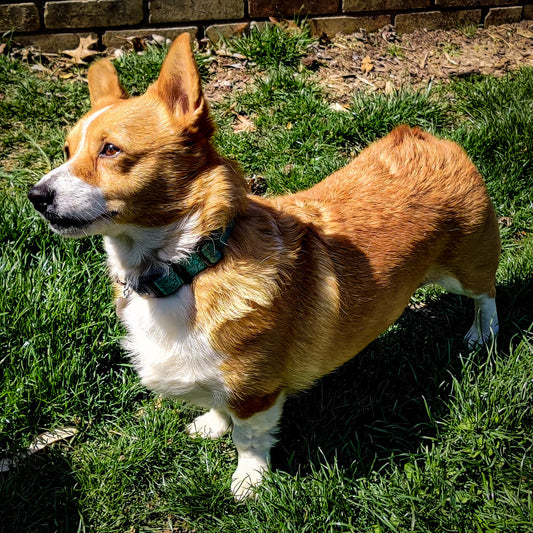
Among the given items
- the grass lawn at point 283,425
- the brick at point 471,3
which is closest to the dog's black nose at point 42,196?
the grass lawn at point 283,425

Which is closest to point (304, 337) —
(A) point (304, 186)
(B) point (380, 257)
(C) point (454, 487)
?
(B) point (380, 257)

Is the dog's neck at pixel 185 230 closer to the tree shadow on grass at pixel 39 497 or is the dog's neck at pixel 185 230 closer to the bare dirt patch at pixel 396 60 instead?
the tree shadow on grass at pixel 39 497

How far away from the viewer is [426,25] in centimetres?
532

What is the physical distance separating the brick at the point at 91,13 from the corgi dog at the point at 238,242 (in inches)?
104

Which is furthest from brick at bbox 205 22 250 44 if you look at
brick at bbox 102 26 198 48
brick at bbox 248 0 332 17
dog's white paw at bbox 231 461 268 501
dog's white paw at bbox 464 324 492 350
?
dog's white paw at bbox 231 461 268 501

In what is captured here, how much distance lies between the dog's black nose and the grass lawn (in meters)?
1.14

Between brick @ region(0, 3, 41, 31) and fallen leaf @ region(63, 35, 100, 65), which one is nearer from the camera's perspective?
brick @ region(0, 3, 41, 31)

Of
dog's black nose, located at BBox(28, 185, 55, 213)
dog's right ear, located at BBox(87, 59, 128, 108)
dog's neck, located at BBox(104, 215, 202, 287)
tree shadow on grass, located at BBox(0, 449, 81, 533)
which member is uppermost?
dog's right ear, located at BBox(87, 59, 128, 108)

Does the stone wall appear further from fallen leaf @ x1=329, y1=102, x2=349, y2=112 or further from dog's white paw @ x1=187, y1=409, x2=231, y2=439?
dog's white paw @ x1=187, y1=409, x2=231, y2=439

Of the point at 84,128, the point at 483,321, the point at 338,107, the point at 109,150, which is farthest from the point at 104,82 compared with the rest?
the point at 338,107

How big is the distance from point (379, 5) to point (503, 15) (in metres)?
1.22

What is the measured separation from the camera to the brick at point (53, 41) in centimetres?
484

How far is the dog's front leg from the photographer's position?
264 centimetres

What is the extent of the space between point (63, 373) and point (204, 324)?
3.65 ft
